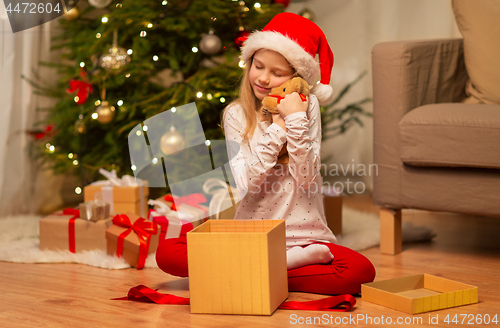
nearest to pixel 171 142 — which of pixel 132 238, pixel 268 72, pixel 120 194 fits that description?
pixel 120 194

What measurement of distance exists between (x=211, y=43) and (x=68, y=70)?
2.06ft

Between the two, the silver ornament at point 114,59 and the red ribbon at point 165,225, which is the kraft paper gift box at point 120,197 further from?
the silver ornament at point 114,59

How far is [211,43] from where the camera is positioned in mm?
2025

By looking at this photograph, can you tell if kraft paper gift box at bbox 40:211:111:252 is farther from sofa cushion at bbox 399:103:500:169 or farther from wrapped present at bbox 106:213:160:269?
sofa cushion at bbox 399:103:500:169

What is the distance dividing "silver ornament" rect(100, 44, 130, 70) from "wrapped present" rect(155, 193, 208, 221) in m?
0.56

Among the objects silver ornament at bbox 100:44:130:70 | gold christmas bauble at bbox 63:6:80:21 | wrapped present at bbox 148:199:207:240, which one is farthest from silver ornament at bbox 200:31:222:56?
wrapped present at bbox 148:199:207:240

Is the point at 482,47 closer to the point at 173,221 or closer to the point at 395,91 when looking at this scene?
the point at 395,91

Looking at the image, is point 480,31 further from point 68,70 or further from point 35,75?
point 35,75

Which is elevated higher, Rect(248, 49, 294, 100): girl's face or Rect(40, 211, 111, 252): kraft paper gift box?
Rect(248, 49, 294, 100): girl's face

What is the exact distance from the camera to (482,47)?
5.51ft

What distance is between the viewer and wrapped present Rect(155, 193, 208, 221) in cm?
164

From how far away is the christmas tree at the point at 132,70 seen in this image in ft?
6.71

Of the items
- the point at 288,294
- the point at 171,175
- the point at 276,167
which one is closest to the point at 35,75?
the point at 171,175

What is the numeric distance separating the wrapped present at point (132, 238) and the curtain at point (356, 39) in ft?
4.54
